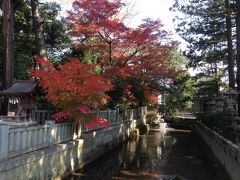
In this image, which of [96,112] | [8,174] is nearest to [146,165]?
[96,112]

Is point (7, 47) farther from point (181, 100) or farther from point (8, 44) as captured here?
point (181, 100)

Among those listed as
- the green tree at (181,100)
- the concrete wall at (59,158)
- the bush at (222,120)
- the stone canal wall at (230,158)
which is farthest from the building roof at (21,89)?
the green tree at (181,100)

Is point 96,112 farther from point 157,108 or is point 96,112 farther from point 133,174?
point 157,108

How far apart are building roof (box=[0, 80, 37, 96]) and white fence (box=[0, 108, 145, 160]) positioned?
13.6ft

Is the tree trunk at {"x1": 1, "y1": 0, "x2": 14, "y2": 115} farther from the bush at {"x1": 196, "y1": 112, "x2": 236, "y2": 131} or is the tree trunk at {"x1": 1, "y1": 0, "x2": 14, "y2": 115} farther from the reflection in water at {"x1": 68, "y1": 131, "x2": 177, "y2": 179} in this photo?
the bush at {"x1": 196, "y1": 112, "x2": 236, "y2": 131}

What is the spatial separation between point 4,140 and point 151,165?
28.8 feet

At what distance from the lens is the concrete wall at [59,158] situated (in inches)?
344

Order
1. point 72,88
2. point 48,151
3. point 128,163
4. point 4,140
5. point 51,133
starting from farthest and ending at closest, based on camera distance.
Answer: point 128,163 → point 72,88 → point 51,133 → point 48,151 → point 4,140

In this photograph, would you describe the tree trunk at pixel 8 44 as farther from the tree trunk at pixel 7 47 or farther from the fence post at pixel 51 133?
the fence post at pixel 51 133

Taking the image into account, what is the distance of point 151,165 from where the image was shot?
51.8ft

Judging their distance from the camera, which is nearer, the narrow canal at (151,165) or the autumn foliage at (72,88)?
the autumn foliage at (72,88)

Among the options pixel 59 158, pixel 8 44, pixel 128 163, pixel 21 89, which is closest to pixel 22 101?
pixel 21 89

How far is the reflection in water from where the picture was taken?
13453 mm

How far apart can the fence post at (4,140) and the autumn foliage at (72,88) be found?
Result: 425 centimetres
